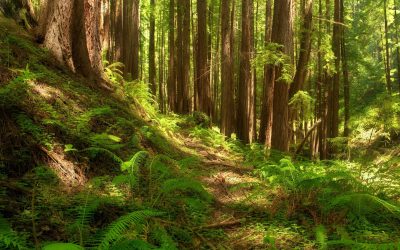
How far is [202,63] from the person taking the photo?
640 inches

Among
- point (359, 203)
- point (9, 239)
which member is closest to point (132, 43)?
point (359, 203)

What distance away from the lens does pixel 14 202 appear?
10.6 feet

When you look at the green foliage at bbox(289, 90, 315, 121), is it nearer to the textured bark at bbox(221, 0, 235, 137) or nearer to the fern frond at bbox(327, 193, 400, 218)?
the textured bark at bbox(221, 0, 235, 137)

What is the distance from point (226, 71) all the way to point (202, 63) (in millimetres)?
2537

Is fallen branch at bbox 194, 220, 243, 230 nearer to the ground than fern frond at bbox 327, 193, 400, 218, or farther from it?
nearer to the ground

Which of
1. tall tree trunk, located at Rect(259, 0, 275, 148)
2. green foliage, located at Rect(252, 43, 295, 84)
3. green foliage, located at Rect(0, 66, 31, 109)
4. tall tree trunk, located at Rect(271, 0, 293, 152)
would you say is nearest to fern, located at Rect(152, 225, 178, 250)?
green foliage, located at Rect(0, 66, 31, 109)

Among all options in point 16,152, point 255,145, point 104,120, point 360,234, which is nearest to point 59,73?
point 104,120

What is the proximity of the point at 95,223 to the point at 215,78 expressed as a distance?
24071mm

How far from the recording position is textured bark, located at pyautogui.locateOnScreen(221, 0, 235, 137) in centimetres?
1366

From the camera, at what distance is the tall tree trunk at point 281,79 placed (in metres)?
9.26

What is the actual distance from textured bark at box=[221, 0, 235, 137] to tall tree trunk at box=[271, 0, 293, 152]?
4.12 metres

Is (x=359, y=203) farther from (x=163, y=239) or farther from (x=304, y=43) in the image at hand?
(x=304, y=43)

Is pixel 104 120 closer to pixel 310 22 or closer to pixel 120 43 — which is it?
pixel 310 22

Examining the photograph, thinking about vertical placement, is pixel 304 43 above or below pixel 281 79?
above
